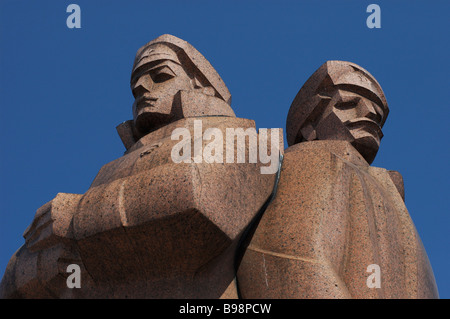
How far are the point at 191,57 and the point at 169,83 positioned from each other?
21.1 inches

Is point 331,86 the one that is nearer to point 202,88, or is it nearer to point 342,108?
point 342,108

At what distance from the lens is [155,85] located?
8.14 meters

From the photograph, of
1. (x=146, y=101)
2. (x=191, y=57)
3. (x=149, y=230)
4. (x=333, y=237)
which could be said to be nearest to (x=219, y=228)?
(x=149, y=230)

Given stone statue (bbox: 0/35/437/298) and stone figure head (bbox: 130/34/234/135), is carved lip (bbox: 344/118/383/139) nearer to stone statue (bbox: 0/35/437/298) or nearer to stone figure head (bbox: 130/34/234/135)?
stone statue (bbox: 0/35/437/298)

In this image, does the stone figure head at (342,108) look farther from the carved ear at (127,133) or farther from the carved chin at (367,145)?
the carved ear at (127,133)

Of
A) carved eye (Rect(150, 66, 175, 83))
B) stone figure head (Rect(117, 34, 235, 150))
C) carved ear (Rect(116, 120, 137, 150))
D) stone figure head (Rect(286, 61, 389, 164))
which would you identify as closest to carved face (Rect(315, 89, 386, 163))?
stone figure head (Rect(286, 61, 389, 164))

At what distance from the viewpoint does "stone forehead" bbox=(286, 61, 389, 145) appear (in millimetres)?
8531

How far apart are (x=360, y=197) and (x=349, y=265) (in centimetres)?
78

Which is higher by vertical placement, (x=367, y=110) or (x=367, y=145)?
(x=367, y=110)

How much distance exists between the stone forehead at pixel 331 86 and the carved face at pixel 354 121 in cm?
8

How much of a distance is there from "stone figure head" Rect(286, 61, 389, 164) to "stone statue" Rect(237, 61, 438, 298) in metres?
0.39

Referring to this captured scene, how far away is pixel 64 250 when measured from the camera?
6.58 metres
